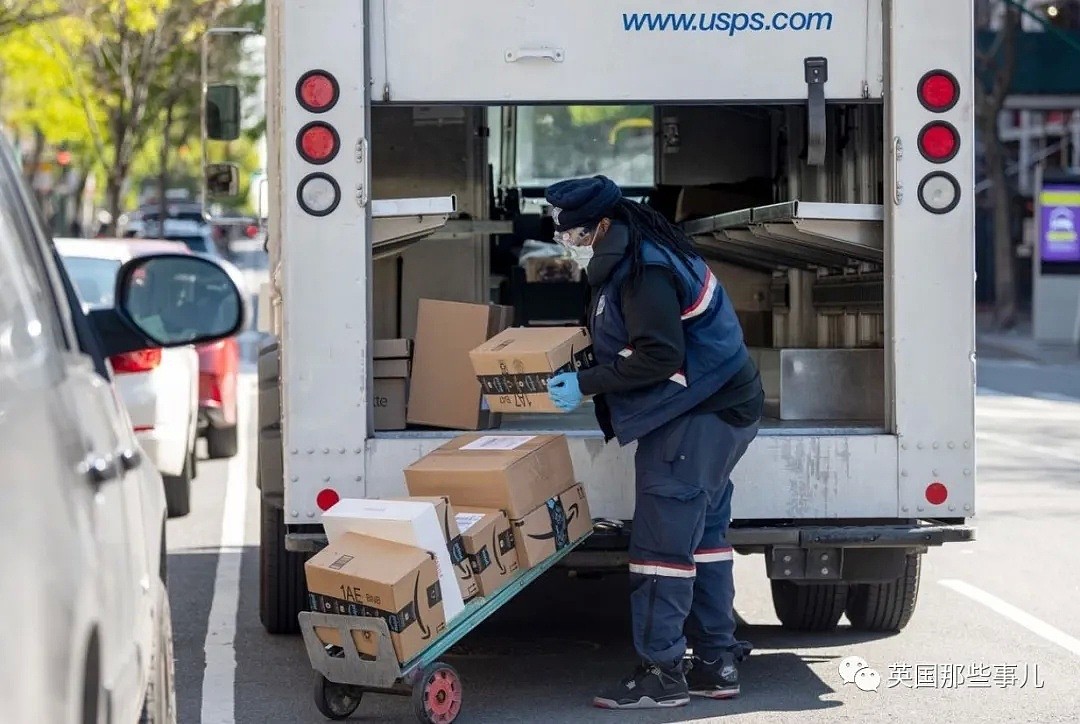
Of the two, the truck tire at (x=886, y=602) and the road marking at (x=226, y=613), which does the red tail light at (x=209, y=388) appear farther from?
the truck tire at (x=886, y=602)

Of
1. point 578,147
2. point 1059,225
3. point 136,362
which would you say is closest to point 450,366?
point 578,147

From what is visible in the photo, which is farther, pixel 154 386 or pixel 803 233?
pixel 154 386

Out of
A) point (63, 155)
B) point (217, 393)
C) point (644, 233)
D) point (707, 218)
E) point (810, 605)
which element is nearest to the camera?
point (644, 233)

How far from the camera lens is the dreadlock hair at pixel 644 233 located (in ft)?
18.9

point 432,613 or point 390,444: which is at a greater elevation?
point 390,444

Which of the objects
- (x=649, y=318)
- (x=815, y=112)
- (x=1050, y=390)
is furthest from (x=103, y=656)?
(x=1050, y=390)

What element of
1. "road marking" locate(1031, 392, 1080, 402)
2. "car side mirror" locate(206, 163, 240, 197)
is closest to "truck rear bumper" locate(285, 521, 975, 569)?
"car side mirror" locate(206, 163, 240, 197)

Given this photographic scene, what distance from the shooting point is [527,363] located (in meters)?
5.84

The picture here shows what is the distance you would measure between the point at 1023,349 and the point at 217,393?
1507cm

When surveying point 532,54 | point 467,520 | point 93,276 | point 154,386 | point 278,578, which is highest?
point 532,54

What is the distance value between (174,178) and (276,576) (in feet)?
228

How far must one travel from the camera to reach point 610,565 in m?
6.02

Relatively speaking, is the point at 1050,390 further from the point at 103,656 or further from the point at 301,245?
the point at 103,656

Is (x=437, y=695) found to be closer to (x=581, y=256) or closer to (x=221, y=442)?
(x=581, y=256)
